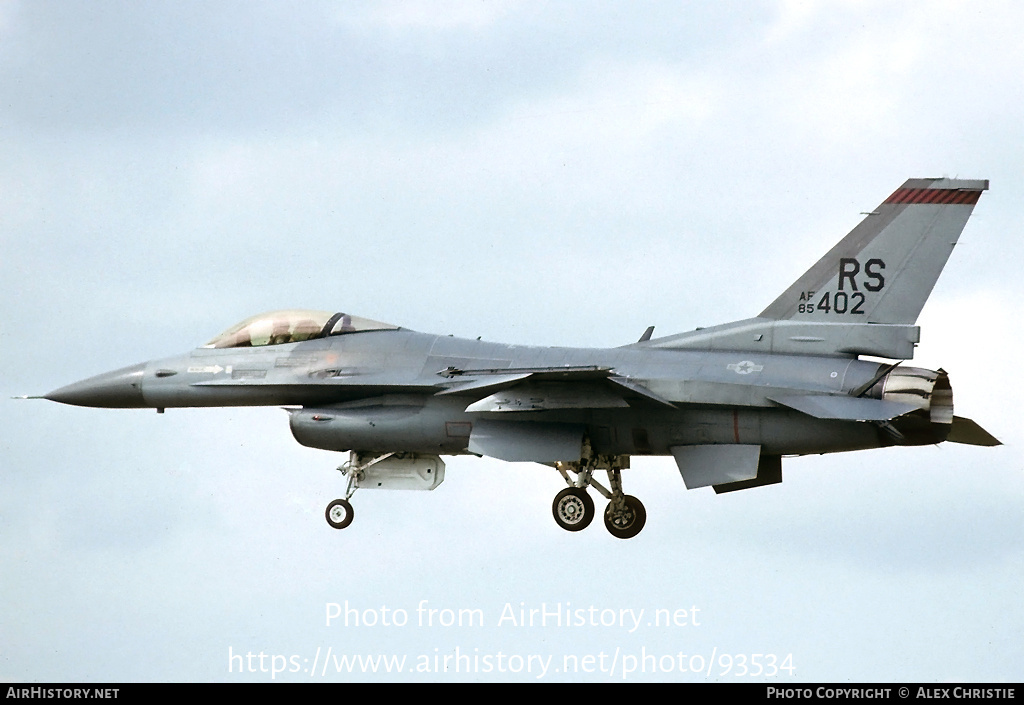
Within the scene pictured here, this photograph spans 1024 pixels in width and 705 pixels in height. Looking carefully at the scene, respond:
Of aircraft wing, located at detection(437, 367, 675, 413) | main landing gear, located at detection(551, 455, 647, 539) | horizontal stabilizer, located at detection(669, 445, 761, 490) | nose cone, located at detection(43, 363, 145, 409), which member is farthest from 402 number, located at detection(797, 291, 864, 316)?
nose cone, located at detection(43, 363, 145, 409)

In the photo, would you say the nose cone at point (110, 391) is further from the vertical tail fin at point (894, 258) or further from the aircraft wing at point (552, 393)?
the vertical tail fin at point (894, 258)

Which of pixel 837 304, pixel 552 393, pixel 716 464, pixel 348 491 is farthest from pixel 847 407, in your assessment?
pixel 348 491

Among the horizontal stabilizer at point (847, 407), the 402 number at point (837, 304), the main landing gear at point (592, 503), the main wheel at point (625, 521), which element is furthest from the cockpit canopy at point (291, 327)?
the horizontal stabilizer at point (847, 407)

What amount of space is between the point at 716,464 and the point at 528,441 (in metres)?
2.69

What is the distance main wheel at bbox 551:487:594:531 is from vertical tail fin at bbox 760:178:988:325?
160 inches

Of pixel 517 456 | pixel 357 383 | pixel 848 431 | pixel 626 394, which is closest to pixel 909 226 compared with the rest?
pixel 848 431

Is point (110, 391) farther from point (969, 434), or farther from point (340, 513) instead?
point (969, 434)

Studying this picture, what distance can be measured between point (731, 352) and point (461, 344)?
158 inches

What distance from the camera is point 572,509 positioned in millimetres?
27469

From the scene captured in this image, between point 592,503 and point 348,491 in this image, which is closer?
point 592,503

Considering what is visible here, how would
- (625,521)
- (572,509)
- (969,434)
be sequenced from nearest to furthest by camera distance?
(969,434)
(572,509)
(625,521)

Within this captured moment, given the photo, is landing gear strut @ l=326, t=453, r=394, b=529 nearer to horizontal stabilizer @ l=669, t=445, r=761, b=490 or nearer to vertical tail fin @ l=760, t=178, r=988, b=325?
horizontal stabilizer @ l=669, t=445, r=761, b=490

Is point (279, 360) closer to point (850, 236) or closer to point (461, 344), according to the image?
point (461, 344)

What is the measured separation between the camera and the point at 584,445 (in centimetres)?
2689
